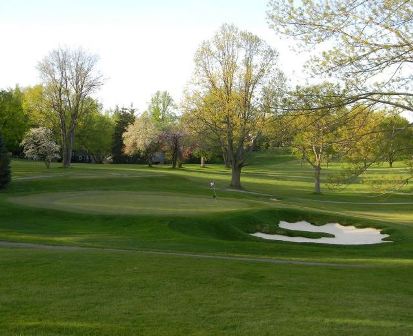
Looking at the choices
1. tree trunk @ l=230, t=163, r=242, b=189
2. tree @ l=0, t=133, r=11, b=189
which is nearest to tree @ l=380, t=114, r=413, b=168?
tree @ l=0, t=133, r=11, b=189

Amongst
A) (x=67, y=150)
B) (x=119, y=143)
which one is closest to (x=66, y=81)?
(x=67, y=150)

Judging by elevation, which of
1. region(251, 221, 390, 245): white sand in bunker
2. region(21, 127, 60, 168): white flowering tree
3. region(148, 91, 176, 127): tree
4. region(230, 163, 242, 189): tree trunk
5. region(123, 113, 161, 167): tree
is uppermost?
region(148, 91, 176, 127): tree

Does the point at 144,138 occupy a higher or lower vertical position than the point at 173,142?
higher

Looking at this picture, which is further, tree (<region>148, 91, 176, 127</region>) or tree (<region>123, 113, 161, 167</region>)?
tree (<region>148, 91, 176, 127</region>)

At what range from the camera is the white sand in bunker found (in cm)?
2528

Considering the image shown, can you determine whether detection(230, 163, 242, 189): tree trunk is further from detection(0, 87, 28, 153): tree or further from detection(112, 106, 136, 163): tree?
detection(112, 106, 136, 163): tree

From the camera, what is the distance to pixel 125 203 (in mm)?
29078

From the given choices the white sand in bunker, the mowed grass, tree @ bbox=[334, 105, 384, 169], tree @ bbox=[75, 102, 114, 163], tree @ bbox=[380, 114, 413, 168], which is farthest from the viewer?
tree @ bbox=[75, 102, 114, 163]

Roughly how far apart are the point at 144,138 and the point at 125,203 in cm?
6303

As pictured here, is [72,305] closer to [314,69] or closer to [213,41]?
[314,69]

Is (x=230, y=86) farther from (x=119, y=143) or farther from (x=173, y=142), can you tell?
(x=119, y=143)

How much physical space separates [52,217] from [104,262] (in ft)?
42.2

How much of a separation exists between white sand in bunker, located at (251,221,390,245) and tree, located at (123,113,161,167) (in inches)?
2490

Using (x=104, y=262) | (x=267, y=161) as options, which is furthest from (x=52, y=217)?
(x=267, y=161)
